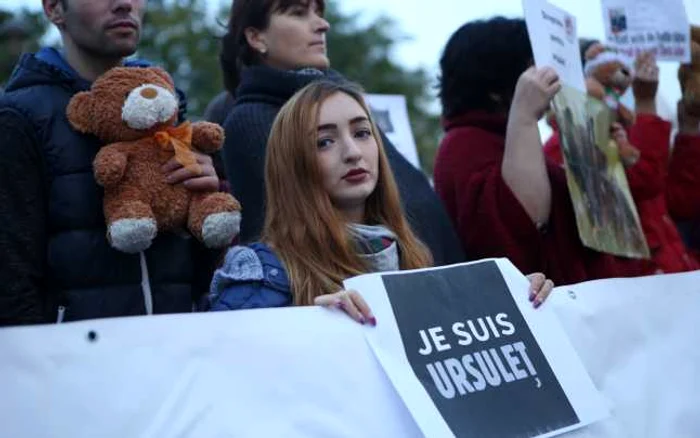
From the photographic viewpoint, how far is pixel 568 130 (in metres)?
3.88

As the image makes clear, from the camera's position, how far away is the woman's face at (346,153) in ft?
9.73

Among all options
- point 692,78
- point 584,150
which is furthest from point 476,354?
point 692,78

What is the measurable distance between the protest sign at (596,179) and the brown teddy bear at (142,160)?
1346 millimetres

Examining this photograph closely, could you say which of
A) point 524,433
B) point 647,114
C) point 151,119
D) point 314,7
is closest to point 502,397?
point 524,433

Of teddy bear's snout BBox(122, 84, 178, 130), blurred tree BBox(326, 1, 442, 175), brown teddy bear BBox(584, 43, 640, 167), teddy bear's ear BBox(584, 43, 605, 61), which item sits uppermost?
teddy bear's snout BBox(122, 84, 178, 130)

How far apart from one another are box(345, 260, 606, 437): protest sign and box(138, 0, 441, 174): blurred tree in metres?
19.9

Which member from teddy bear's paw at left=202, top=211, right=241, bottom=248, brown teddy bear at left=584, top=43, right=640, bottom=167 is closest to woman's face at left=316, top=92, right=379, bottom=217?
teddy bear's paw at left=202, top=211, right=241, bottom=248

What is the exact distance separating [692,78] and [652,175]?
708 millimetres

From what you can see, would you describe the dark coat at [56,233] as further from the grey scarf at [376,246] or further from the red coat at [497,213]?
the red coat at [497,213]

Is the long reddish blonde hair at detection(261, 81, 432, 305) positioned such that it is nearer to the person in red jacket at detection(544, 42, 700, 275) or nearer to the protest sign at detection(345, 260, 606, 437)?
the protest sign at detection(345, 260, 606, 437)

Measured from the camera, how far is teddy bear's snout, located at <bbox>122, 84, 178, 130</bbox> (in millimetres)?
2814

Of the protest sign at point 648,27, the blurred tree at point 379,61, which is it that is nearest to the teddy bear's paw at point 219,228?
the protest sign at point 648,27

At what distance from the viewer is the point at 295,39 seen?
369 cm

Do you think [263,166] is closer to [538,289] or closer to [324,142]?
[324,142]
